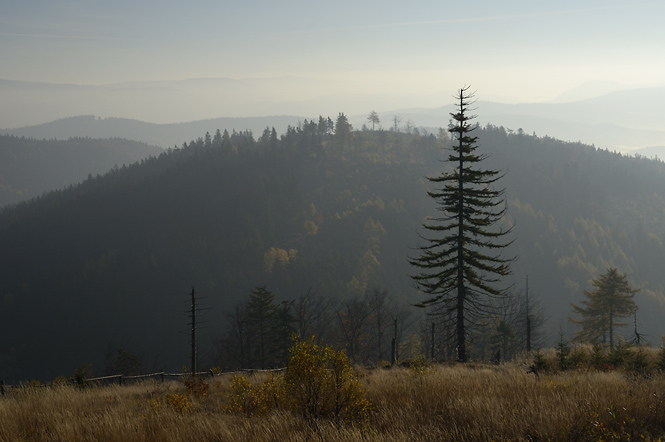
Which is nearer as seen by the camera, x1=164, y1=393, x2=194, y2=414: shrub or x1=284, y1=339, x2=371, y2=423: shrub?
x1=284, y1=339, x2=371, y2=423: shrub

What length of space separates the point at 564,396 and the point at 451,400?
1.84 meters

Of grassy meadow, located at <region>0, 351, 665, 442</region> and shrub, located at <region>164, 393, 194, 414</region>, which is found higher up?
grassy meadow, located at <region>0, 351, 665, 442</region>

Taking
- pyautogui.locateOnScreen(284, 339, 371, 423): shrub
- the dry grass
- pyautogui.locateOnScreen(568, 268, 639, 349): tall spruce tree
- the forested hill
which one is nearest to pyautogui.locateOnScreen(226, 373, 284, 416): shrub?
the dry grass

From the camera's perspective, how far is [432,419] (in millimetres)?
6621

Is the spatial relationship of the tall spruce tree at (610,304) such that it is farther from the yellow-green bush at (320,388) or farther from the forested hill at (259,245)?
the forested hill at (259,245)

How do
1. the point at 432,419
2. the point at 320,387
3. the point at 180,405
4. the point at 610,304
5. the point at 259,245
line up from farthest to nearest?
the point at 259,245 < the point at 610,304 < the point at 180,405 < the point at 320,387 < the point at 432,419

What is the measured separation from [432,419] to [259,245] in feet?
499

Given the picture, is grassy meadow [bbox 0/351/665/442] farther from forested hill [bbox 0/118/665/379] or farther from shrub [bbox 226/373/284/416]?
forested hill [bbox 0/118/665/379]

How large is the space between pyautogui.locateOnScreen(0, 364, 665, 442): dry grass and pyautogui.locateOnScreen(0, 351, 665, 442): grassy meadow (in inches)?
0.6

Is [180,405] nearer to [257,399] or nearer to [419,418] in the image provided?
[257,399]

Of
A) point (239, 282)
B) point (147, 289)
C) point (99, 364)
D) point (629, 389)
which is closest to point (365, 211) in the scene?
point (239, 282)

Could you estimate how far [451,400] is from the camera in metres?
7.27

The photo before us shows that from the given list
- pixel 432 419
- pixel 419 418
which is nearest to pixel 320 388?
pixel 419 418

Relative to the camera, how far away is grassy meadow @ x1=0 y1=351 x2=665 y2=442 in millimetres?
5797
